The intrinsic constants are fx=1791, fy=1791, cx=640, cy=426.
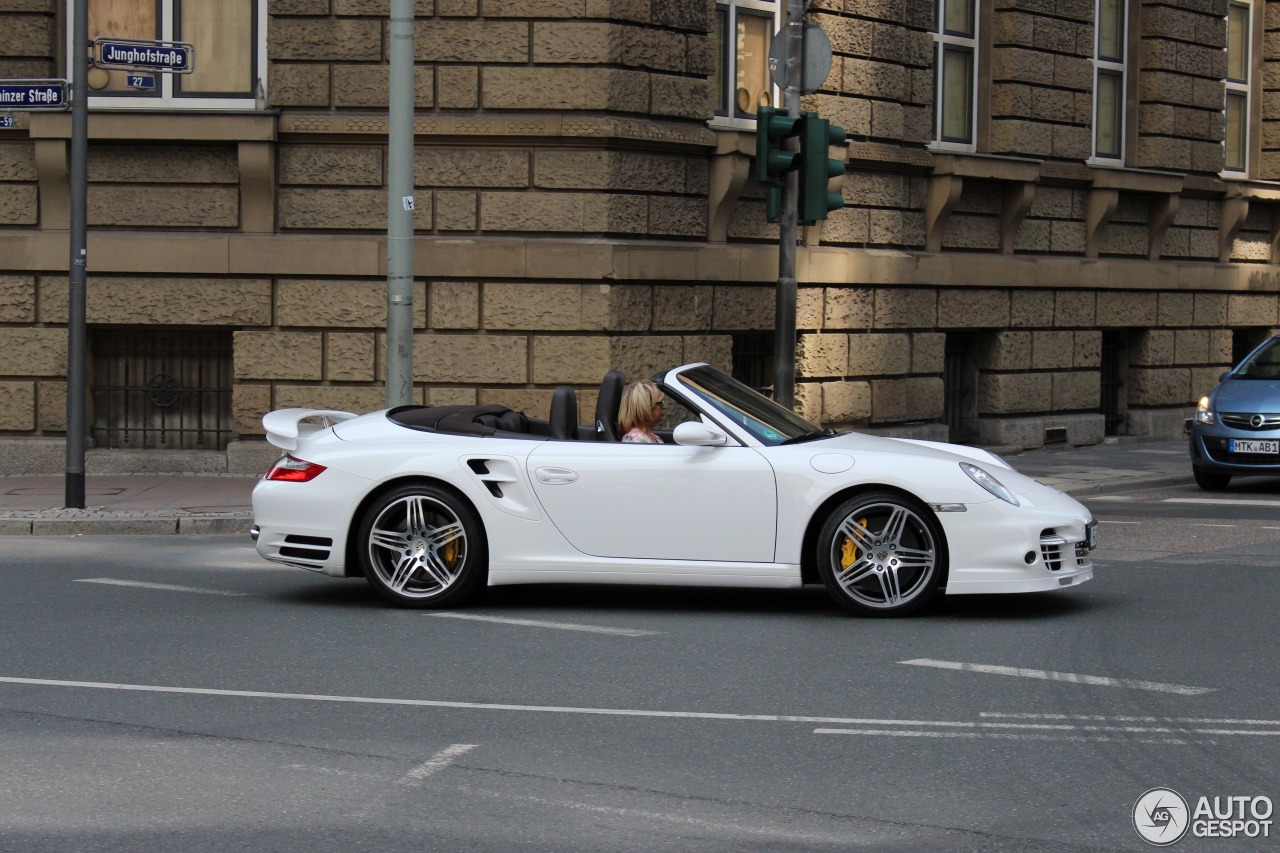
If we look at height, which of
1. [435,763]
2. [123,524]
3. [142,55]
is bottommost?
[435,763]

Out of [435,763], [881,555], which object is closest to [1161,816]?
[435,763]

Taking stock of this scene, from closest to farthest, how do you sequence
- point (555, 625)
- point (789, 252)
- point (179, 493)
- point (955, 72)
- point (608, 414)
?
point (555, 625), point (608, 414), point (789, 252), point (179, 493), point (955, 72)

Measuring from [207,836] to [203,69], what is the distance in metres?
12.3

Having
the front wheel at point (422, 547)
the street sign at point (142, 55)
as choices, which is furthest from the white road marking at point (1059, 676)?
the street sign at point (142, 55)

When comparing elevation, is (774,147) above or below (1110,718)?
above

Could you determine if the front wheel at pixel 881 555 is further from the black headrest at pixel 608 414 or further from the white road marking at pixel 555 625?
the black headrest at pixel 608 414

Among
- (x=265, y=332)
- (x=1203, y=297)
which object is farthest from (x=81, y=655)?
(x=1203, y=297)

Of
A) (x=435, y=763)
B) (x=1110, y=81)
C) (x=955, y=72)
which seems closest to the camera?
(x=435, y=763)

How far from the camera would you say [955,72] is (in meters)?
20.5

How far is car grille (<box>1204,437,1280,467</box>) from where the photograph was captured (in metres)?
16.0

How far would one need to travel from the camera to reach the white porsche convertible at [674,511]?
8.70m

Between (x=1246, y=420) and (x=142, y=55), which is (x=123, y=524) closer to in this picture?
(x=142, y=55)

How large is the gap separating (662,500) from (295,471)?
1952mm

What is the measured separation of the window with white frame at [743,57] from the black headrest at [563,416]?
28.8 feet
